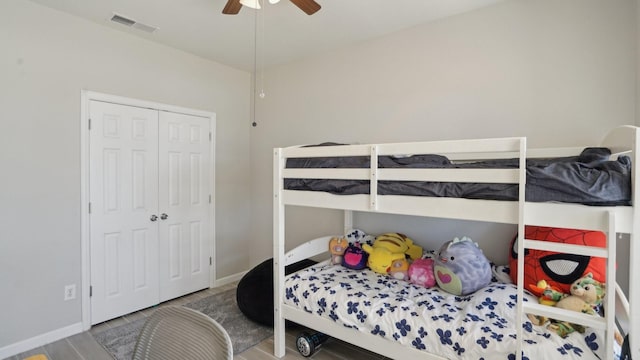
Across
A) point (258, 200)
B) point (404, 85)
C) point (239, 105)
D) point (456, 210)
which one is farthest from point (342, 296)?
point (239, 105)

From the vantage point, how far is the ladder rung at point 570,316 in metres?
1.28

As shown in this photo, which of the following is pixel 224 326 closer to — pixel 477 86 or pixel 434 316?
pixel 434 316

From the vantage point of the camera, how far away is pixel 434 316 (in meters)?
1.68

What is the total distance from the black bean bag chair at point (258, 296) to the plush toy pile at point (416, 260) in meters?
0.63

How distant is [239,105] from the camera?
3.82m

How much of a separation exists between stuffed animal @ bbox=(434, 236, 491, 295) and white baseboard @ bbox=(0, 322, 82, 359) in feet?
9.41

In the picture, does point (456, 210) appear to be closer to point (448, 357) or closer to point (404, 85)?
point (448, 357)

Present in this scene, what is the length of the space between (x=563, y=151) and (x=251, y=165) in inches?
121

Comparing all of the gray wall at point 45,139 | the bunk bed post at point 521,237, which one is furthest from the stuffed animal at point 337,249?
the gray wall at point 45,139

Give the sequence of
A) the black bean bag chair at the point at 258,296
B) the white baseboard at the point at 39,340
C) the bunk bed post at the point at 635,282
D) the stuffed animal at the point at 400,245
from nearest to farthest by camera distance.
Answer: the bunk bed post at the point at 635,282
the white baseboard at the point at 39,340
the stuffed animal at the point at 400,245
the black bean bag chair at the point at 258,296

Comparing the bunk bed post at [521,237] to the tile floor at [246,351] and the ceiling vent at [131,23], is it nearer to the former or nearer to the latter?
the tile floor at [246,351]

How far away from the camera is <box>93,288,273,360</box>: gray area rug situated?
2395 millimetres

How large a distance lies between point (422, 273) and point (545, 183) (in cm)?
105

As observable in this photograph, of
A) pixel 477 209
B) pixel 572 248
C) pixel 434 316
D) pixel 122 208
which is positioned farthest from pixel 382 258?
pixel 122 208
